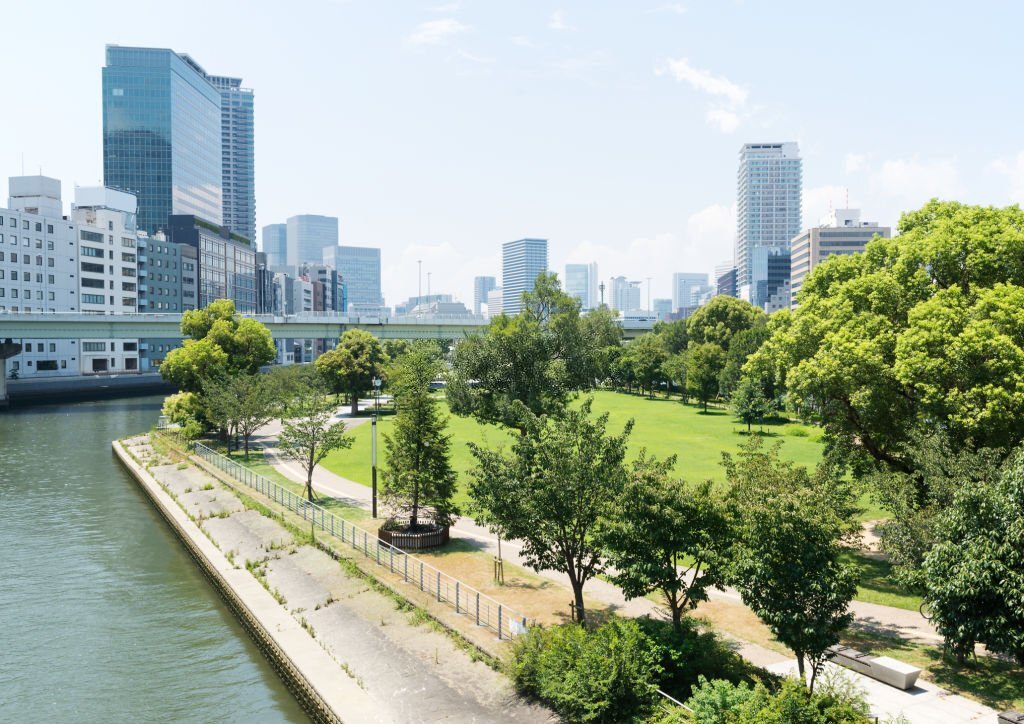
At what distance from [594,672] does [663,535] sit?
11.5 feet

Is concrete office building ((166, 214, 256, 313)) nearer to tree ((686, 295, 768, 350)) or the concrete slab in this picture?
tree ((686, 295, 768, 350))

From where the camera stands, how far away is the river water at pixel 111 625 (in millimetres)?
18594

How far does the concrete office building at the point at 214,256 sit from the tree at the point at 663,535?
15807 centimetres

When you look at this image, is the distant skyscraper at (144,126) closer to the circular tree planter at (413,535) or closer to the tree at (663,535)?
the circular tree planter at (413,535)

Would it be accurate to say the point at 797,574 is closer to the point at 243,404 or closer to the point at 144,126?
the point at 243,404

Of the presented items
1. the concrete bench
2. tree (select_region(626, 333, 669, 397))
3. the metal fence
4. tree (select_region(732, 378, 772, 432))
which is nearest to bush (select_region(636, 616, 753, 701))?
the concrete bench

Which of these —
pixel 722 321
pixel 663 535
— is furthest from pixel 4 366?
pixel 663 535

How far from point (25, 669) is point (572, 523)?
52.5 ft

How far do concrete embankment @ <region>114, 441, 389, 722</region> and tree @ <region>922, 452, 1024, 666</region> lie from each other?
12.7 meters

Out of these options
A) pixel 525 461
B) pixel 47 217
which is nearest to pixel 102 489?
pixel 525 461

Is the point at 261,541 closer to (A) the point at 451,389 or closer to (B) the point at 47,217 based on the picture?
(A) the point at 451,389

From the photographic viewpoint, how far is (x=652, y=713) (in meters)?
15.1

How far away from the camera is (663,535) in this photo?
55.9 feet

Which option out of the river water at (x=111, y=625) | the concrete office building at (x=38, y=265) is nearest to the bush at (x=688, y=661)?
the river water at (x=111, y=625)
